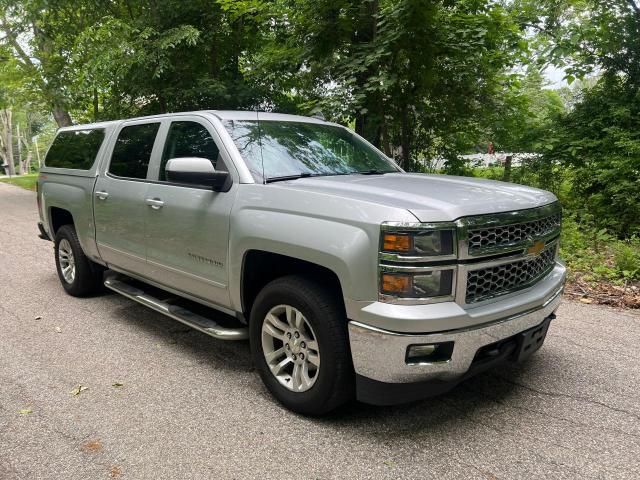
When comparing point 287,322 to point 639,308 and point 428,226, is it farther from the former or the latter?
point 639,308

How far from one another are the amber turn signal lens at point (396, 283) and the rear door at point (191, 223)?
4.13ft

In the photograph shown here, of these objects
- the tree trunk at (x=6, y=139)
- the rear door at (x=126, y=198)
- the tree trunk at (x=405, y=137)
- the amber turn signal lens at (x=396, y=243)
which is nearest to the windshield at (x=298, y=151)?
the rear door at (x=126, y=198)

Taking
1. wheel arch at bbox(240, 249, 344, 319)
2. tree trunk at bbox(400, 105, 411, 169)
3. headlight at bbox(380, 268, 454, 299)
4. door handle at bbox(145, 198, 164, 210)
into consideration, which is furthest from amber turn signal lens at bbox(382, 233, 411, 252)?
tree trunk at bbox(400, 105, 411, 169)

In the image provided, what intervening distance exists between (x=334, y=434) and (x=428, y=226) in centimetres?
132

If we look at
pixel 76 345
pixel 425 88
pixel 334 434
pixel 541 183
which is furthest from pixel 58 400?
pixel 541 183

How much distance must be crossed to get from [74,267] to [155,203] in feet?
6.89

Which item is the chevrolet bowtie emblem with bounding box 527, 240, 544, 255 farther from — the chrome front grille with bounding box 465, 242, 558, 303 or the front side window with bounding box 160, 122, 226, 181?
the front side window with bounding box 160, 122, 226, 181

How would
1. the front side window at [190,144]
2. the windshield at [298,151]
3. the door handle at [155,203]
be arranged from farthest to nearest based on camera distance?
the door handle at [155,203] < the front side window at [190,144] < the windshield at [298,151]

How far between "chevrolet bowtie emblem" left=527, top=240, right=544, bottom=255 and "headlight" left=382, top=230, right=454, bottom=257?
0.71 metres

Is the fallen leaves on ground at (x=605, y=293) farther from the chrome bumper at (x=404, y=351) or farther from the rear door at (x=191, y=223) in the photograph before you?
the rear door at (x=191, y=223)

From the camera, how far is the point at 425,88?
812 cm

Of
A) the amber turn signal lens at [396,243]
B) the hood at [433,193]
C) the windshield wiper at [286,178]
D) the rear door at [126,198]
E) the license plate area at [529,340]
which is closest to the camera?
the amber turn signal lens at [396,243]

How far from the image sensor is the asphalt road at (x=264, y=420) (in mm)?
2510

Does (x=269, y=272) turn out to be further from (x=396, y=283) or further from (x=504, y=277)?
(x=504, y=277)
